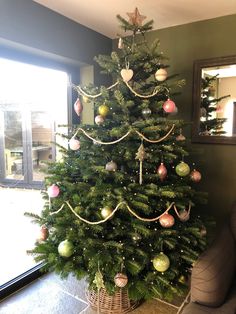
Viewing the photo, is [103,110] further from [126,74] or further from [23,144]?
[23,144]

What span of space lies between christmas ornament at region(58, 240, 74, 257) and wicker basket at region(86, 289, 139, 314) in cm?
47

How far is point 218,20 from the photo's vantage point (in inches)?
83.4

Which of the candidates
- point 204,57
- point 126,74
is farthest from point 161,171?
point 204,57

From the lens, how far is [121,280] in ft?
4.76

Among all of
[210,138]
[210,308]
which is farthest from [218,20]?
[210,308]

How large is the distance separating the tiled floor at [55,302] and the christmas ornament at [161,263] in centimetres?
58

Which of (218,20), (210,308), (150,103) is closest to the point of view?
(210,308)

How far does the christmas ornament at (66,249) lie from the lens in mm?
1500

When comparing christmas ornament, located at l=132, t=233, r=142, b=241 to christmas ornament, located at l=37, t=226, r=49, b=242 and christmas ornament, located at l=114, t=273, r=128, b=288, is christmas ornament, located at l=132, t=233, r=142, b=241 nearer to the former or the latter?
christmas ornament, located at l=114, t=273, r=128, b=288

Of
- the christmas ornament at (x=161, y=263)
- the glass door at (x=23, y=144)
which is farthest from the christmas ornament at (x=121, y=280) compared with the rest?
the glass door at (x=23, y=144)

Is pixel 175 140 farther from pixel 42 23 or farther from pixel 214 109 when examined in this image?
pixel 42 23

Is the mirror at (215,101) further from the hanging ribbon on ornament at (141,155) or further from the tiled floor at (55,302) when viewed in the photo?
the tiled floor at (55,302)

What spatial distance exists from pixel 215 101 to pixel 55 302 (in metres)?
2.08

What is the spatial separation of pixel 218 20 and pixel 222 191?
146 centimetres
